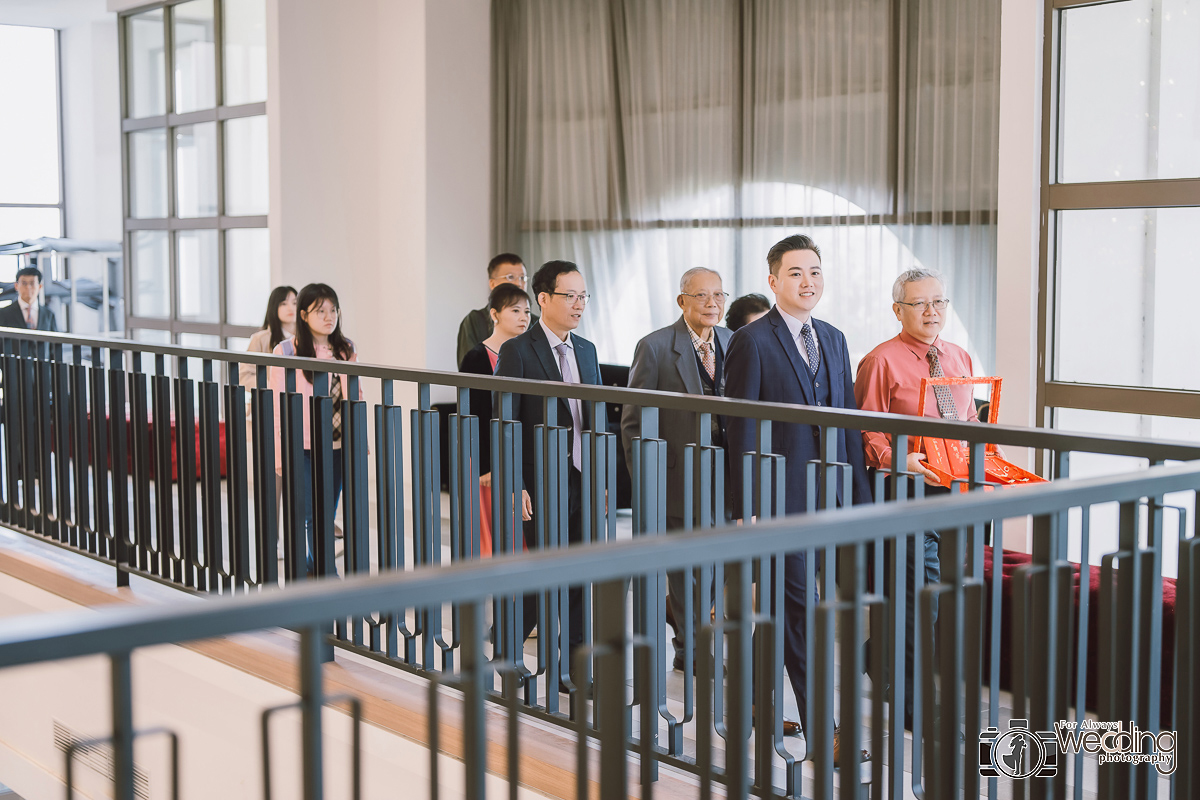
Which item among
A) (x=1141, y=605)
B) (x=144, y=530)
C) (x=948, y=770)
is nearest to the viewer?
(x=948, y=770)

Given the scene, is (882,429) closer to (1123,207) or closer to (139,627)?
(139,627)

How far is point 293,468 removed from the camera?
13.0 feet

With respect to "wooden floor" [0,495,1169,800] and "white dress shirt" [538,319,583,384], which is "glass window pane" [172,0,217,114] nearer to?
"wooden floor" [0,495,1169,800]

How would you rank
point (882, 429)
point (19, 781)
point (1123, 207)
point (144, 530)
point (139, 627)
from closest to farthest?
point (139, 627) < point (882, 429) < point (144, 530) < point (19, 781) < point (1123, 207)

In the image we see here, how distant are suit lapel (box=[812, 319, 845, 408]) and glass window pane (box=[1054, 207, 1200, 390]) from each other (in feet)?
7.41

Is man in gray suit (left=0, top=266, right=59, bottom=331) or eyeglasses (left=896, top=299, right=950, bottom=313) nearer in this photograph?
eyeglasses (left=896, top=299, right=950, bottom=313)

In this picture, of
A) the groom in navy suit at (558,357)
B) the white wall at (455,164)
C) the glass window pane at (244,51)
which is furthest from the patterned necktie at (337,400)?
the glass window pane at (244,51)

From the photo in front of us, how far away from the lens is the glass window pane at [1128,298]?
17.7ft

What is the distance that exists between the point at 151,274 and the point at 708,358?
23.4 ft

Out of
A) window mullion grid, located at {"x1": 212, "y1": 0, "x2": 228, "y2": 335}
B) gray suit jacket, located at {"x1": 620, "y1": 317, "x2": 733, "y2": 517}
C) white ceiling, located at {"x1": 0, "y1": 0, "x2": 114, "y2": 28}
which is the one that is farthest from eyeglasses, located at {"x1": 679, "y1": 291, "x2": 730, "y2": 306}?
white ceiling, located at {"x1": 0, "y1": 0, "x2": 114, "y2": 28}

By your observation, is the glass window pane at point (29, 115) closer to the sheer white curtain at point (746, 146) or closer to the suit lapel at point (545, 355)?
the sheer white curtain at point (746, 146)

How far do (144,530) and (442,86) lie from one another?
474 cm

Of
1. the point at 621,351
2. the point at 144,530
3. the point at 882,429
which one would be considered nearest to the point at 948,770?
the point at 882,429

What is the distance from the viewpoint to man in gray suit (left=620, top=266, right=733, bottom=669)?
14.8 feet
